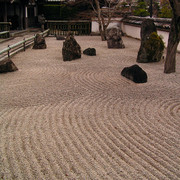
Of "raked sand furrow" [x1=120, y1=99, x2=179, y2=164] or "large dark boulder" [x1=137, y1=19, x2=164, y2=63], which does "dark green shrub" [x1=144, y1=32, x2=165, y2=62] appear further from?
"raked sand furrow" [x1=120, y1=99, x2=179, y2=164]

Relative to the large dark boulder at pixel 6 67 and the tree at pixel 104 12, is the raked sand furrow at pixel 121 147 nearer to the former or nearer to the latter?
the large dark boulder at pixel 6 67

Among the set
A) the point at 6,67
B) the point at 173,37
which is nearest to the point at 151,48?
the point at 173,37

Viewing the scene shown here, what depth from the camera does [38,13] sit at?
2711 centimetres

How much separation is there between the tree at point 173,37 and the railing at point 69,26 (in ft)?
49.0

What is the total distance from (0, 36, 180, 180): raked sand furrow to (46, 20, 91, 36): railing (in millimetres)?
14719

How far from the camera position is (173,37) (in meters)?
8.80

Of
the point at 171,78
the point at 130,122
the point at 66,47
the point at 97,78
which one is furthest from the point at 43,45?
Result: the point at 130,122

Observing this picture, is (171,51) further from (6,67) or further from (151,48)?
(6,67)

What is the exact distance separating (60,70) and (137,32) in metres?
12.5

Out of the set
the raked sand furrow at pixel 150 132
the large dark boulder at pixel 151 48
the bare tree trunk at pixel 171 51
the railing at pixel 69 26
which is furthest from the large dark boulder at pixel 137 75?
the railing at pixel 69 26

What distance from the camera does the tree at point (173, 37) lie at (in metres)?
8.07

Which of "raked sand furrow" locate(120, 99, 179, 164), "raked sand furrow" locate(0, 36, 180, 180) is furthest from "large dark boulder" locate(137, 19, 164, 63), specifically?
"raked sand furrow" locate(120, 99, 179, 164)

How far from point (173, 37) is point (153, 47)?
214 centimetres

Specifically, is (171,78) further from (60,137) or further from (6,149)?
(6,149)
